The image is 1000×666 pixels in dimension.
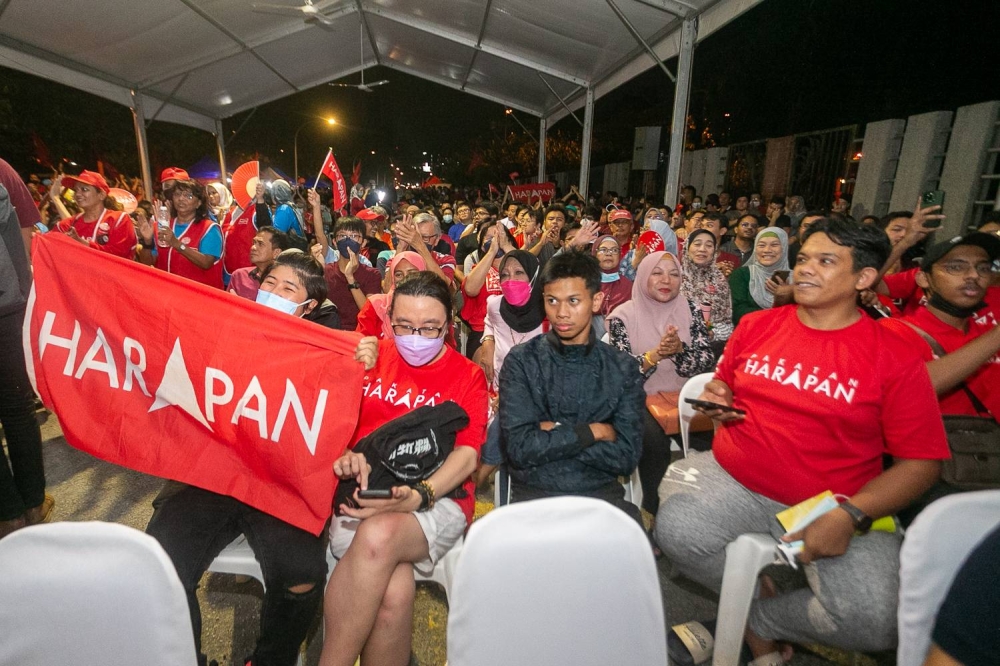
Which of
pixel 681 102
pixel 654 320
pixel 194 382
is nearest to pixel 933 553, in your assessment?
pixel 654 320

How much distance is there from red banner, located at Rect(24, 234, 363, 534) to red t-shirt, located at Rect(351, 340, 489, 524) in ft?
0.74

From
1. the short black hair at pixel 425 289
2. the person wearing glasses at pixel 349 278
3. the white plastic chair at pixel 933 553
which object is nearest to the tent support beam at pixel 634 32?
the person wearing glasses at pixel 349 278

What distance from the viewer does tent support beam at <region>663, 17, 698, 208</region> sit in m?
7.46

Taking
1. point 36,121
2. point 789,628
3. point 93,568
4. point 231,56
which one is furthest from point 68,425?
point 36,121

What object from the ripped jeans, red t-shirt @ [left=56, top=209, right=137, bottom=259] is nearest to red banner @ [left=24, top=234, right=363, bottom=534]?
the ripped jeans

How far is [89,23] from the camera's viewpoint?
8.60 meters

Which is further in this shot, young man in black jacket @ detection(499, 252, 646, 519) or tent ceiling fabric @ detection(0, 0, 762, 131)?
tent ceiling fabric @ detection(0, 0, 762, 131)

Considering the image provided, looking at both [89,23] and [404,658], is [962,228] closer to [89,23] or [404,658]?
[404,658]

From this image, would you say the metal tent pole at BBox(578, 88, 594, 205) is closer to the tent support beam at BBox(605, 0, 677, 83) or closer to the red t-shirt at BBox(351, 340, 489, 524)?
the tent support beam at BBox(605, 0, 677, 83)

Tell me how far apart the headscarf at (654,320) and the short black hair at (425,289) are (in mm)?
1476

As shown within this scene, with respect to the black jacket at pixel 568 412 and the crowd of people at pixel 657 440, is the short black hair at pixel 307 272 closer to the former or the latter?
the crowd of people at pixel 657 440

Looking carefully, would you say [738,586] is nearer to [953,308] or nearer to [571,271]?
[571,271]

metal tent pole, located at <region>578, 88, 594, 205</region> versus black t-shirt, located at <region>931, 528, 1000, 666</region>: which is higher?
metal tent pole, located at <region>578, 88, 594, 205</region>

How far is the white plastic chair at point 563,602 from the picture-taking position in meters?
1.27
